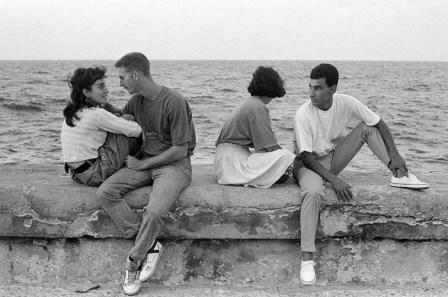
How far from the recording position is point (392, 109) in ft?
66.9

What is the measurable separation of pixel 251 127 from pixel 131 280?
127cm

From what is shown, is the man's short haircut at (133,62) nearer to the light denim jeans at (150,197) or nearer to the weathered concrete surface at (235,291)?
the light denim jeans at (150,197)

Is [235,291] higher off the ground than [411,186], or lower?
lower

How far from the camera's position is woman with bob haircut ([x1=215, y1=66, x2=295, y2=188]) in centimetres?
Result: 395

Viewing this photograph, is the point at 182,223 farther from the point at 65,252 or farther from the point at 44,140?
the point at 44,140

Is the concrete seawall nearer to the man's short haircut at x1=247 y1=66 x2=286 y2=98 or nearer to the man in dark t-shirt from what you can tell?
the man in dark t-shirt

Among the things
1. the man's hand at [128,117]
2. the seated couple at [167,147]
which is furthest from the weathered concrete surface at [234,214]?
the man's hand at [128,117]

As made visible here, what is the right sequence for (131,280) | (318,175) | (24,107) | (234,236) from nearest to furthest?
(131,280), (234,236), (318,175), (24,107)

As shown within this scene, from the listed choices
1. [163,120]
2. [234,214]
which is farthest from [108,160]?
[234,214]

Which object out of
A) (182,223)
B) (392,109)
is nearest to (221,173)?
(182,223)

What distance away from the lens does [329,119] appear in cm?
414

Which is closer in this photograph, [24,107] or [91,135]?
[91,135]

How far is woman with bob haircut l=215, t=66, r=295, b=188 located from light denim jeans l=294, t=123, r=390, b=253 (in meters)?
0.19

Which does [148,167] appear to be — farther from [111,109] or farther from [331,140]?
[331,140]
